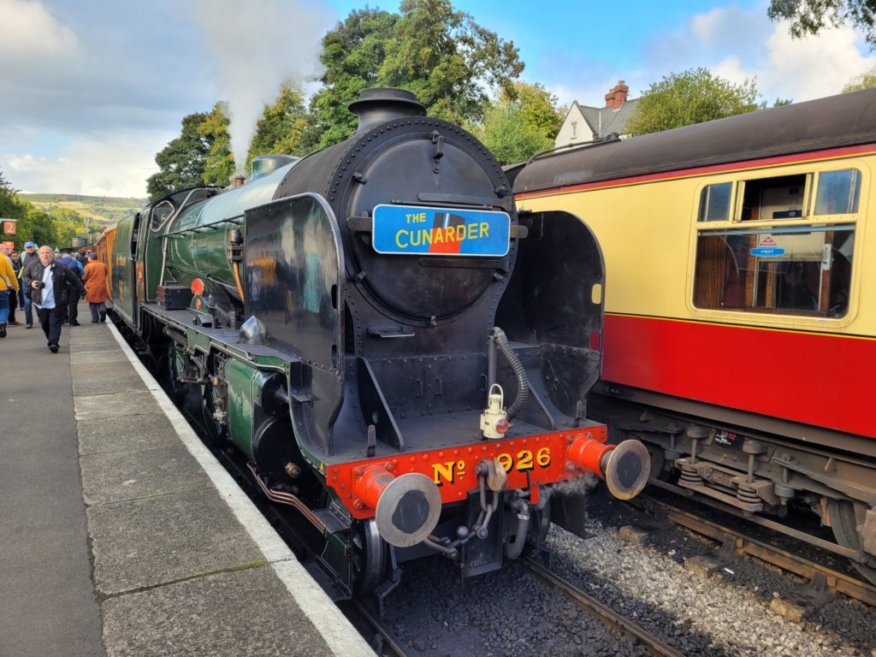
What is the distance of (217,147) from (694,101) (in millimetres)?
36195

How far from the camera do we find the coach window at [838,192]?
375cm

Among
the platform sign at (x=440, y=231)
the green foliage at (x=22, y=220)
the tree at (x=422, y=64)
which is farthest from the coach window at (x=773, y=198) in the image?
the green foliage at (x=22, y=220)

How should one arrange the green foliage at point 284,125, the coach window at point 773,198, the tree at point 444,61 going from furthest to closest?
the green foliage at point 284,125 → the tree at point 444,61 → the coach window at point 773,198

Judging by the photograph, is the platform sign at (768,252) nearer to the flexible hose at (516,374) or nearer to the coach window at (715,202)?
the coach window at (715,202)

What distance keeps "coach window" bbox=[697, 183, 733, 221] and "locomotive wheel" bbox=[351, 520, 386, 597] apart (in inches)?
134

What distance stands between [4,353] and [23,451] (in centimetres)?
574

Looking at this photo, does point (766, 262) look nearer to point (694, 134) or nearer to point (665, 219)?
point (665, 219)

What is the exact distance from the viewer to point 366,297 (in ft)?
11.5

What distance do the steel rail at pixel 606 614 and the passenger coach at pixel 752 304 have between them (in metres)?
1.50

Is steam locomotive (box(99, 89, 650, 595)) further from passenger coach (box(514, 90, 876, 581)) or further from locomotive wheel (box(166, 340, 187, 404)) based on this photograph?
locomotive wheel (box(166, 340, 187, 404))

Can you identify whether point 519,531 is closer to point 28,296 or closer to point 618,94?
point 28,296

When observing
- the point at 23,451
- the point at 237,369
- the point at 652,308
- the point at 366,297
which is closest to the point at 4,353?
the point at 23,451

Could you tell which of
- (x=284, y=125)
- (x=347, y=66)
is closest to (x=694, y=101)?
(x=347, y=66)

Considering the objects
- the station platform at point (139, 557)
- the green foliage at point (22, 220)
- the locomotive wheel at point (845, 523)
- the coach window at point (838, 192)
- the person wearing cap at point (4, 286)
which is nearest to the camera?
the station platform at point (139, 557)
